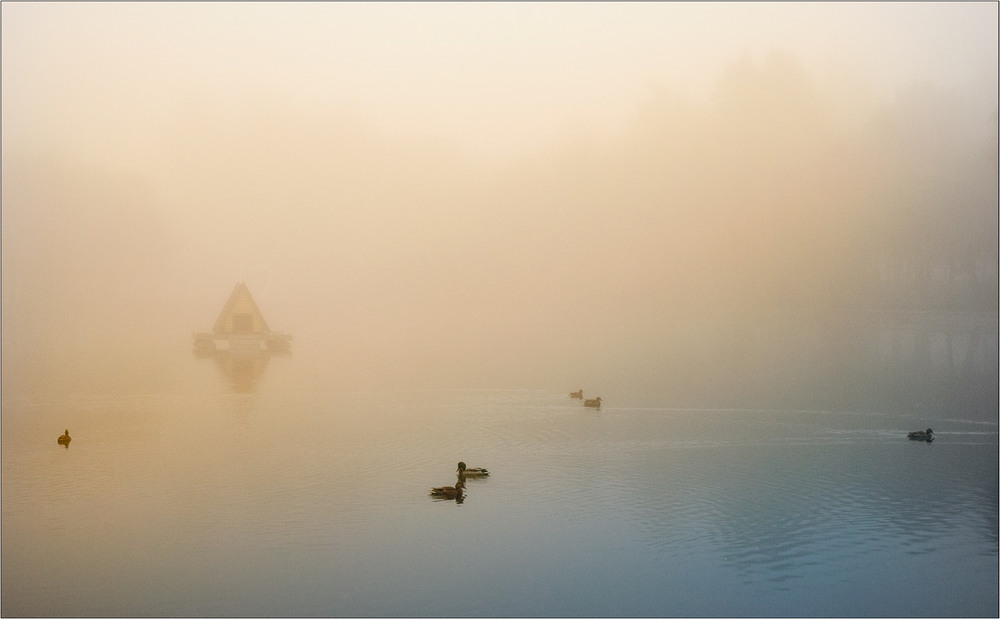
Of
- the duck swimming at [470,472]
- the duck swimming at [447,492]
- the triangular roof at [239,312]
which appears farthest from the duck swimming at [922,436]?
the triangular roof at [239,312]

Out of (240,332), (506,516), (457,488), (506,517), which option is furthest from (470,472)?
(240,332)

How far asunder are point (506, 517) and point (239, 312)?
95.4 m

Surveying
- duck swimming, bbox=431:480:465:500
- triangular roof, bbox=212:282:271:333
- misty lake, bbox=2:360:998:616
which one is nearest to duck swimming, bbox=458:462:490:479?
misty lake, bbox=2:360:998:616

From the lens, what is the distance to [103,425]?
59344 millimetres

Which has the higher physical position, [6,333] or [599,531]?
[6,333]

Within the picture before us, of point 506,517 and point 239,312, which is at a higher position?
point 239,312

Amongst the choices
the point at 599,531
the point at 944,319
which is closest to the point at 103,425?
the point at 599,531

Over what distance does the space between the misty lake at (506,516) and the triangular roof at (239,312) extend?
63.1 meters

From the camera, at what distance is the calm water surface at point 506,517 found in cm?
2891

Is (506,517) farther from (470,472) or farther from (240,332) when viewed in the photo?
(240,332)

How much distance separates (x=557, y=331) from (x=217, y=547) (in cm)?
11386

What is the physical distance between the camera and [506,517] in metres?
37.2

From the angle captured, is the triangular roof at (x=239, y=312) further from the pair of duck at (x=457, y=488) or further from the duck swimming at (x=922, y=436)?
the duck swimming at (x=922, y=436)

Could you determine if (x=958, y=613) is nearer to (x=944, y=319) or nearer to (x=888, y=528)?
(x=888, y=528)
